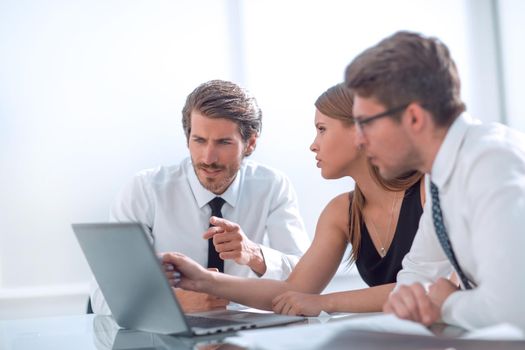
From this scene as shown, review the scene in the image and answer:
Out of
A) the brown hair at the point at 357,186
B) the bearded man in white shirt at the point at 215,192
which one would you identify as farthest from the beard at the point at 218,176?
the brown hair at the point at 357,186

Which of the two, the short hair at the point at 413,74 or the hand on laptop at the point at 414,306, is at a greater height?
the short hair at the point at 413,74

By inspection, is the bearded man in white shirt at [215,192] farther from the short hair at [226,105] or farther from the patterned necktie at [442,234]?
the patterned necktie at [442,234]

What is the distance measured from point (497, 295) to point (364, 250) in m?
1.11

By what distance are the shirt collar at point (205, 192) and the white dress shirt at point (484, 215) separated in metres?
1.61

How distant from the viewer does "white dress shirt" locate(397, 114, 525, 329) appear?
1298mm

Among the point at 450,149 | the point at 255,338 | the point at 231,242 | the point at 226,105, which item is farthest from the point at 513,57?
the point at 255,338

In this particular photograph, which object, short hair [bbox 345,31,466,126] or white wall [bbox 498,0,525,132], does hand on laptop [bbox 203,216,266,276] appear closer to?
short hair [bbox 345,31,466,126]

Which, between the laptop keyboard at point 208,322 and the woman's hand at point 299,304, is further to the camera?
the woman's hand at point 299,304

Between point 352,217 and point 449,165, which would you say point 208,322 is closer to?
point 449,165

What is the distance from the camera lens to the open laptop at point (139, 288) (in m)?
1.43

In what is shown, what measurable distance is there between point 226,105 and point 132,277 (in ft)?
5.01

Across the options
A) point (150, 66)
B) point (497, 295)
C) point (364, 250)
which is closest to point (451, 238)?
point (497, 295)

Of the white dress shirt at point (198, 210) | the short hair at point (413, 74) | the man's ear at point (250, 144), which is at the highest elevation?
the short hair at point (413, 74)

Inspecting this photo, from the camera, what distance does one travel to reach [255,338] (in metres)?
1.14
